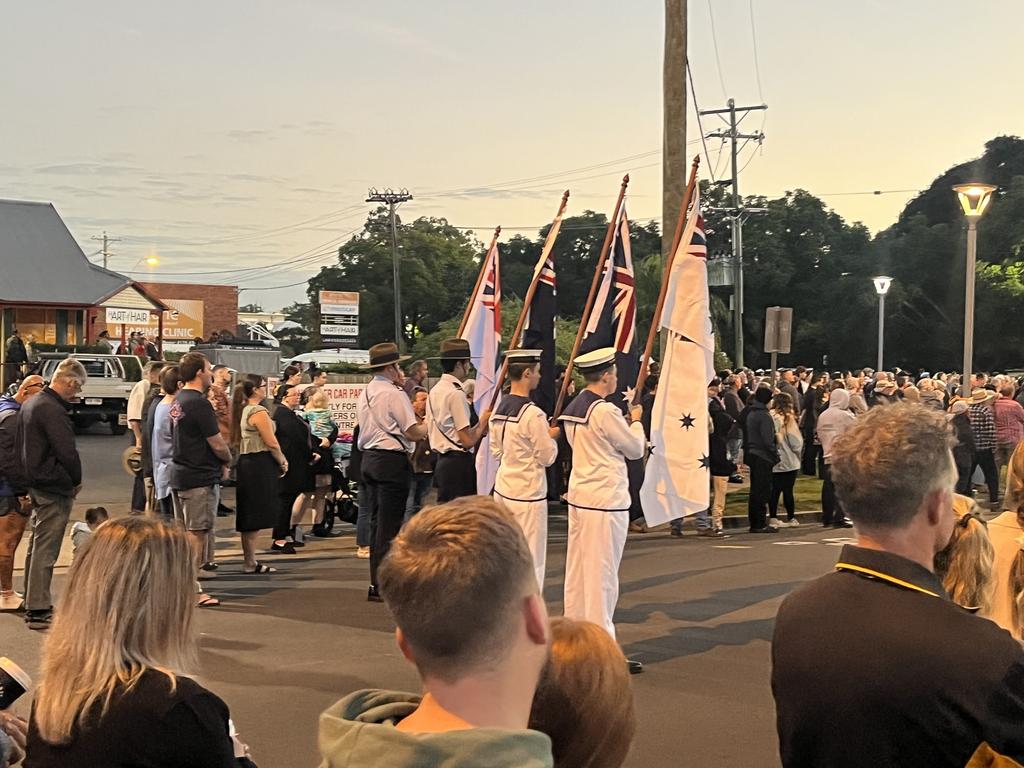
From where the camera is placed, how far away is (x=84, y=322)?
4241 cm

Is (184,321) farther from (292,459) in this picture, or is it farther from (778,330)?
(292,459)

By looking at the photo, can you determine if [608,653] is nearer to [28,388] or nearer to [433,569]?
[433,569]

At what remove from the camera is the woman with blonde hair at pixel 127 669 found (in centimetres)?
276

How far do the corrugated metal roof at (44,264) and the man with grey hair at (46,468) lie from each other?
109ft

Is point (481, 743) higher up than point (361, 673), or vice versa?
point (481, 743)

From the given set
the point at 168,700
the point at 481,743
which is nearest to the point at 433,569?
the point at 481,743

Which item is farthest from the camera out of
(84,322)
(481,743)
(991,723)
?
A: (84,322)

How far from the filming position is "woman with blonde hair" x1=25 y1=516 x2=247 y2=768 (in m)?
2.76

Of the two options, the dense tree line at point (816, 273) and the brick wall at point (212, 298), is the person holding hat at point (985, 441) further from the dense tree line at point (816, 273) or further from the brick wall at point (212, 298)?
the brick wall at point (212, 298)

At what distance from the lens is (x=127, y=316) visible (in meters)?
46.0

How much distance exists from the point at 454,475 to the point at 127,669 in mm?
7476

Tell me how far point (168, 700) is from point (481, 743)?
1256 millimetres

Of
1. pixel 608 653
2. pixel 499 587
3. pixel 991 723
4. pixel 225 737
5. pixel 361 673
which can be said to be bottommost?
pixel 361 673

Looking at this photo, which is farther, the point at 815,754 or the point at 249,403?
the point at 249,403
